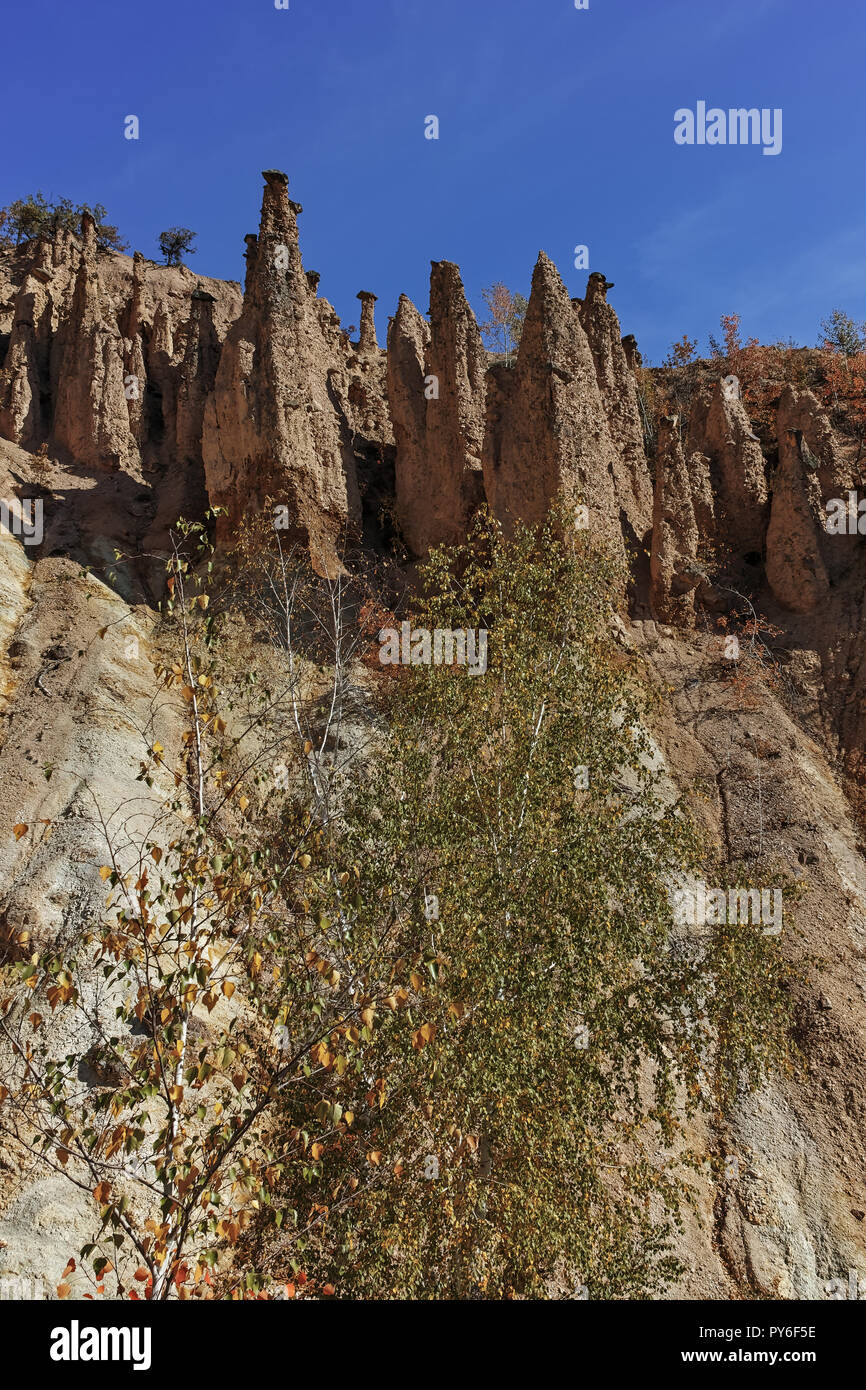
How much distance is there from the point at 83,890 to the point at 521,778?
715 centimetres

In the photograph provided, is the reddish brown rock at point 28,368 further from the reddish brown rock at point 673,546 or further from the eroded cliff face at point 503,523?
the reddish brown rock at point 673,546

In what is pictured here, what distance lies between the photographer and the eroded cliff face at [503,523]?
1555cm

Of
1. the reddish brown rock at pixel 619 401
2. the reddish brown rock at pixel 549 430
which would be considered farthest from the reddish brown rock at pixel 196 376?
the reddish brown rock at pixel 619 401

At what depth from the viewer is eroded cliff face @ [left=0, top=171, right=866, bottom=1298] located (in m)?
15.5

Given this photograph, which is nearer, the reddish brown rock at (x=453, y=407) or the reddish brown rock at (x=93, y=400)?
the reddish brown rock at (x=453, y=407)

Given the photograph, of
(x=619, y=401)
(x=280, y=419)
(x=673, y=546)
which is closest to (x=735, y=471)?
(x=673, y=546)

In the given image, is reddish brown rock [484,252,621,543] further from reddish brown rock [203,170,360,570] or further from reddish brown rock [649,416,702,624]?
reddish brown rock [203,170,360,570]

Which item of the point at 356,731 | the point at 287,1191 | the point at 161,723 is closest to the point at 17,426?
the point at 161,723

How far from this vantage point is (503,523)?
22969 millimetres

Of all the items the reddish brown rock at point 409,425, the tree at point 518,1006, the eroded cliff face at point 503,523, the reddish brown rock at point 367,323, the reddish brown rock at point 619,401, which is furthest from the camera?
the reddish brown rock at point 367,323

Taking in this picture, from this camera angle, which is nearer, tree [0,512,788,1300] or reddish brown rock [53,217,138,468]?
tree [0,512,788,1300]

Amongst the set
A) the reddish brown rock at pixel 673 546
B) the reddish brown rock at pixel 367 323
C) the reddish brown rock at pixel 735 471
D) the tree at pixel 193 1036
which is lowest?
the tree at pixel 193 1036

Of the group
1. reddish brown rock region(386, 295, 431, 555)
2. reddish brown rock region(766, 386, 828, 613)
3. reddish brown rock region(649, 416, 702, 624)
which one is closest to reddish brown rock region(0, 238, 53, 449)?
reddish brown rock region(386, 295, 431, 555)

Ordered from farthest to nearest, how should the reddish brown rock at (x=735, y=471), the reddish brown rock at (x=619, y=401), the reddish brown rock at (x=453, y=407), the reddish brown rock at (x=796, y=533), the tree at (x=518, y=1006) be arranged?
the reddish brown rock at (x=619, y=401), the reddish brown rock at (x=735, y=471), the reddish brown rock at (x=453, y=407), the reddish brown rock at (x=796, y=533), the tree at (x=518, y=1006)
